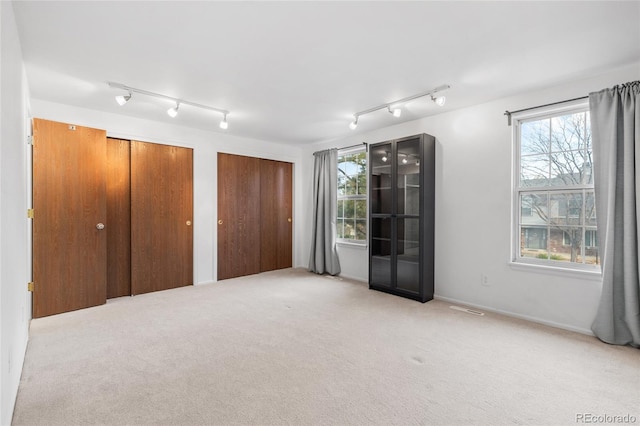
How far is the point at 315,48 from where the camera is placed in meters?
→ 2.40

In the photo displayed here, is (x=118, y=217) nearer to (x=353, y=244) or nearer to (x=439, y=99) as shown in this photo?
(x=353, y=244)

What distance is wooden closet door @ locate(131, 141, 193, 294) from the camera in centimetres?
423

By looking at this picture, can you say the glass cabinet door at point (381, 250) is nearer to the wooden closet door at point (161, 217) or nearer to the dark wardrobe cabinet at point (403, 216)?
the dark wardrobe cabinet at point (403, 216)

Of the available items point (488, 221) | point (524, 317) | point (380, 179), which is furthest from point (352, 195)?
point (524, 317)

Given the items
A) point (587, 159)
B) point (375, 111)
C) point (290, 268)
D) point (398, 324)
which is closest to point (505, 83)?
point (587, 159)

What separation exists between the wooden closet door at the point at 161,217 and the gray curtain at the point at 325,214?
6.88ft

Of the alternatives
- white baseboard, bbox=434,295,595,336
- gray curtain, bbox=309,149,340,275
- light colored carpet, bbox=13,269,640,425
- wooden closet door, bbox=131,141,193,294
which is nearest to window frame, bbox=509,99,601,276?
white baseboard, bbox=434,295,595,336

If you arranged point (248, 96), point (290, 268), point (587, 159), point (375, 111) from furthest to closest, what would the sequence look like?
point (290, 268) < point (375, 111) < point (248, 96) < point (587, 159)

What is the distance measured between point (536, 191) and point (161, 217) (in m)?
4.79

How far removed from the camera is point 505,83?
3.04 meters

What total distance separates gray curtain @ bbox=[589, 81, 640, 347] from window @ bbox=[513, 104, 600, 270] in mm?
197

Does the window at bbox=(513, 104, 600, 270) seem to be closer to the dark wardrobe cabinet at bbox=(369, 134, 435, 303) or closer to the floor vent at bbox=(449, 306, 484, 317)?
the floor vent at bbox=(449, 306, 484, 317)

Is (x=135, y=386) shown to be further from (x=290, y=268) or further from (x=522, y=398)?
(x=290, y=268)

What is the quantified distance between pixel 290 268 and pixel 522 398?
4475 mm
